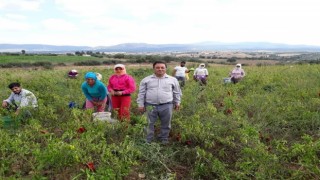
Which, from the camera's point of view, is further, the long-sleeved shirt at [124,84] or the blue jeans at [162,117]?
the long-sleeved shirt at [124,84]

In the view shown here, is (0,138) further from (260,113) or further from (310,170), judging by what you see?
(260,113)

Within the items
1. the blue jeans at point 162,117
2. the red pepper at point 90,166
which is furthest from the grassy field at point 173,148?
the blue jeans at point 162,117

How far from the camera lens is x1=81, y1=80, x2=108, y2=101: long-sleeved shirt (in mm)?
5832

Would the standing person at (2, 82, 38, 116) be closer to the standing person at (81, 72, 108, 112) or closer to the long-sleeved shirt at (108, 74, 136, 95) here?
the standing person at (81, 72, 108, 112)

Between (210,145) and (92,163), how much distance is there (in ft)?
4.98

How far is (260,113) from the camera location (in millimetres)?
5922

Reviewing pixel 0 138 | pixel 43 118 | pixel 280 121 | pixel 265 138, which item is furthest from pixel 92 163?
pixel 280 121

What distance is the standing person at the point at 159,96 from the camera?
4645 millimetres

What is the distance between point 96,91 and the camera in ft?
19.3

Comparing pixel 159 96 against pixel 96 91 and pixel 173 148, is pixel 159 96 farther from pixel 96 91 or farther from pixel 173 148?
pixel 96 91

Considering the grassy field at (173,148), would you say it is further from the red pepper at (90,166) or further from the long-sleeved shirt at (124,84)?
the long-sleeved shirt at (124,84)

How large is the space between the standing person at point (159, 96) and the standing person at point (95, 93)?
1.29 metres

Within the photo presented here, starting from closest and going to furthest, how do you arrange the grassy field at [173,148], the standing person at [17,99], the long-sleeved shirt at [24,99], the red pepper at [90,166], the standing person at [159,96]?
1. the red pepper at [90,166]
2. the grassy field at [173,148]
3. the standing person at [159,96]
4. the long-sleeved shirt at [24,99]
5. the standing person at [17,99]

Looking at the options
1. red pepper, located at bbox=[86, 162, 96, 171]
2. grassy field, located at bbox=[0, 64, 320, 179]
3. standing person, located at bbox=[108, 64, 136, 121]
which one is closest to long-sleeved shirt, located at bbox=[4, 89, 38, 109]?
grassy field, located at bbox=[0, 64, 320, 179]
